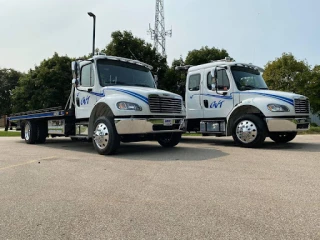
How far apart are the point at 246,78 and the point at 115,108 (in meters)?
4.71

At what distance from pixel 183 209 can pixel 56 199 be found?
1625mm

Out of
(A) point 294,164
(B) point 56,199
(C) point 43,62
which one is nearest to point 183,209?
(B) point 56,199

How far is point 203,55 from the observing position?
24.8m

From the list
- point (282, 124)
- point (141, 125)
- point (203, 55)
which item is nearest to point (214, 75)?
point (282, 124)

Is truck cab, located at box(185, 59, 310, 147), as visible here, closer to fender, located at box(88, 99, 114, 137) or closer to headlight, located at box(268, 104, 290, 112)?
headlight, located at box(268, 104, 290, 112)

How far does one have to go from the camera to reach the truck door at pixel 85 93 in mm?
8836

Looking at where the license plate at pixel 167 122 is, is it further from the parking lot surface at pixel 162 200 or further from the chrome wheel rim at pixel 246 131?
the chrome wheel rim at pixel 246 131

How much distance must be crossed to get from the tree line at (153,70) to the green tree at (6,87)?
1982 cm

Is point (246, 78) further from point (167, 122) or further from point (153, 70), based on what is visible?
point (153, 70)

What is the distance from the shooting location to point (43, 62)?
102ft

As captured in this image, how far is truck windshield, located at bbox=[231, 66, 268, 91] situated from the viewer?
9.88m

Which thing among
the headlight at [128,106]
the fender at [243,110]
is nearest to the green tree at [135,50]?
the fender at [243,110]

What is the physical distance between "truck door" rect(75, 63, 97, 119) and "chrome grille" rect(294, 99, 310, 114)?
5.55 m

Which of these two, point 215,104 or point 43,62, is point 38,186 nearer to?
point 215,104
